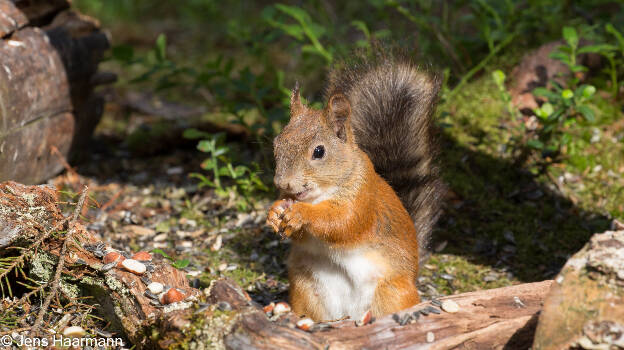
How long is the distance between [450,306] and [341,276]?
1.49ft

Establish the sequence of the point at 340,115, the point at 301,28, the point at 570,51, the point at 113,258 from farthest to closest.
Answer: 1. the point at 301,28
2. the point at 570,51
3. the point at 340,115
4. the point at 113,258

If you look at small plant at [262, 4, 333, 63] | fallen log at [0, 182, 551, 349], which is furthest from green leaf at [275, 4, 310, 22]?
fallen log at [0, 182, 551, 349]

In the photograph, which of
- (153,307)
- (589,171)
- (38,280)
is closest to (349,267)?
(153,307)

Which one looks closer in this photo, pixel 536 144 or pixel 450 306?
pixel 450 306

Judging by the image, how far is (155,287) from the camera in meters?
2.01

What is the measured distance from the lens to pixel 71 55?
322 cm

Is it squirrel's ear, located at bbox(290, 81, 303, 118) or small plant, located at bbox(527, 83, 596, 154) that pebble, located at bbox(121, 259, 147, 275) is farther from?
small plant, located at bbox(527, 83, 596, 154)

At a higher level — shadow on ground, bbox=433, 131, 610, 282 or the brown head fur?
the brown head fur

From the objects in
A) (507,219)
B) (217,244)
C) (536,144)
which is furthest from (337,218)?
(536,144)

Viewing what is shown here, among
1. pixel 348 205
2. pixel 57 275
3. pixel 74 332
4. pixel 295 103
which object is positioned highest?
pixel 295 103

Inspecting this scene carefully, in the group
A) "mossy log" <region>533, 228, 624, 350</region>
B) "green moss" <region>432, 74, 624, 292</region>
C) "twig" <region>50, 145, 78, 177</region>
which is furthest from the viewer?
"twig" <region>50, 145, 78, 177</region>

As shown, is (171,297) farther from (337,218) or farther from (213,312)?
(337,218)

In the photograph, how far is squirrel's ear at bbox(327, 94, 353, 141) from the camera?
2.14m

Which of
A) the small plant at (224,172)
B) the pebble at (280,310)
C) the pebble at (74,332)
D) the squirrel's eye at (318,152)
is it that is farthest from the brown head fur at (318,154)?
the small plant at (224,172)
